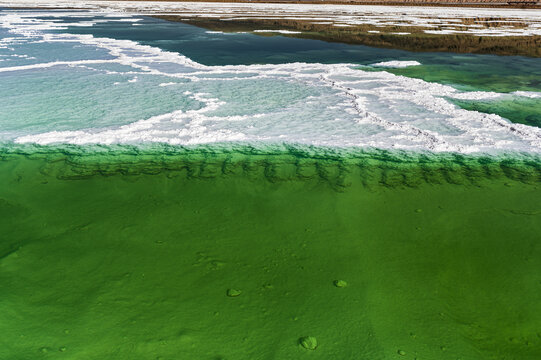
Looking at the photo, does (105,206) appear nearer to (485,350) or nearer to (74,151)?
(74,151)

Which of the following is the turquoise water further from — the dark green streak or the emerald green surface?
the emerald green surface

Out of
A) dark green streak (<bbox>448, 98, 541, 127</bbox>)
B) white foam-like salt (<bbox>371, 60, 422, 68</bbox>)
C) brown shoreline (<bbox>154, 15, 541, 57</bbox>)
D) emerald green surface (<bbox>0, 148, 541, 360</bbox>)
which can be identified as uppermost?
brown shoreline (<bbox>154, 15, 541, 57</bbox>)

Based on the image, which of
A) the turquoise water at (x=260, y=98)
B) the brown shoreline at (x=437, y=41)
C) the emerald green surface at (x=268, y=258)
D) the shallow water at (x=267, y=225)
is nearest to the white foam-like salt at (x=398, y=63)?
the turquoise water at (x=260, y=98)

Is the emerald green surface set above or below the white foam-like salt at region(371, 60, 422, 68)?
below

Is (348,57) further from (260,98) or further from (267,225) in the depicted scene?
(267,225)

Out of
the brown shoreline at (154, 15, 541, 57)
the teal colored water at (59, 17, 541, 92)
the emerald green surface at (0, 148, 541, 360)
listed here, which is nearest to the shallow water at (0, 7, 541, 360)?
the emerald green surface at (0, 148, 541, 360)

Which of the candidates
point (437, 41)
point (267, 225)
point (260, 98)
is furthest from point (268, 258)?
point (437, 41)

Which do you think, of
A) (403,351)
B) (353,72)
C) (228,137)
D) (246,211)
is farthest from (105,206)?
(353,72)
